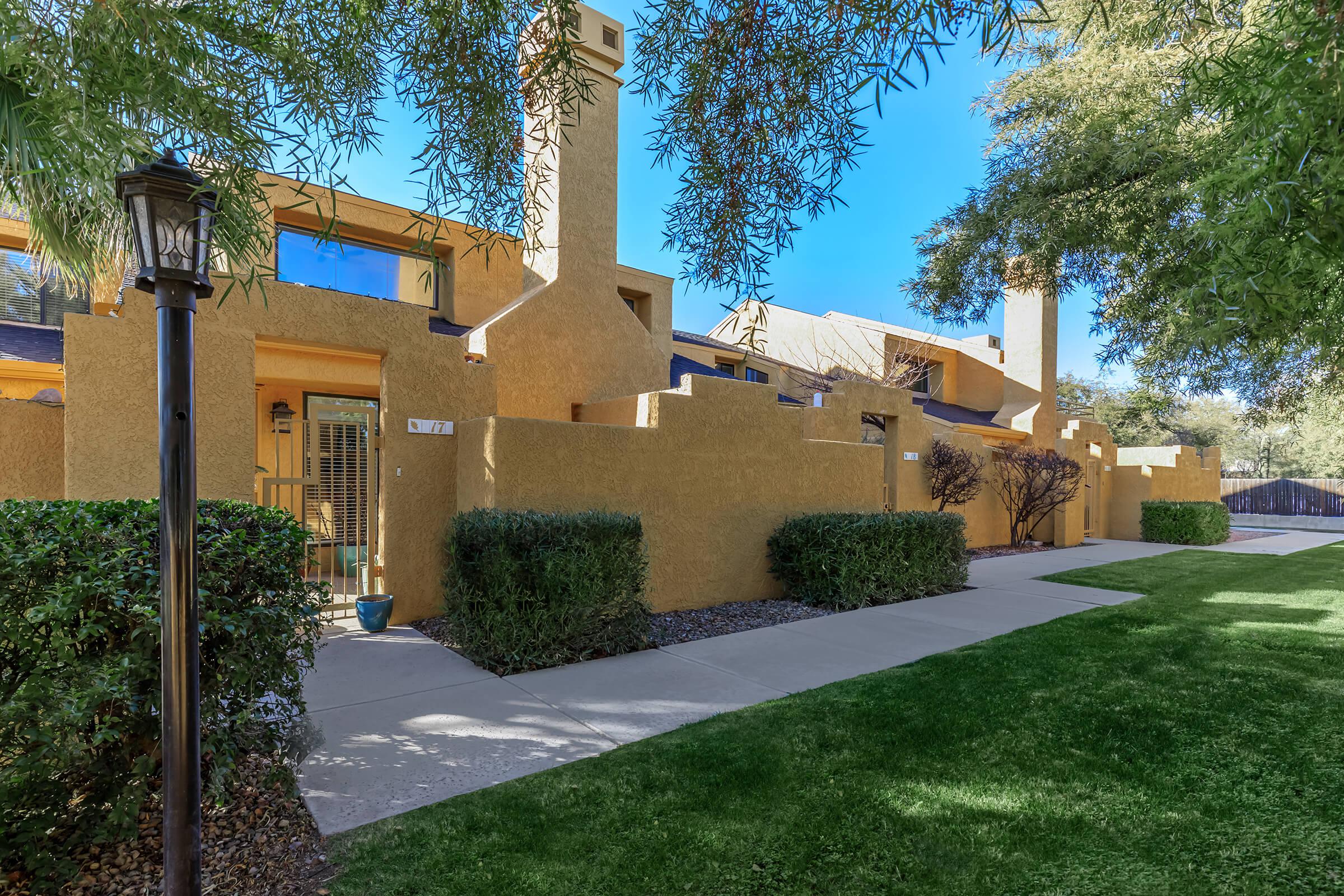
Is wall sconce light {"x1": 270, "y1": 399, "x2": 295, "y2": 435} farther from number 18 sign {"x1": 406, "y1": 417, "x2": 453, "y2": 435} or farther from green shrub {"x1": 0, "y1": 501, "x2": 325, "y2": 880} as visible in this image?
green shrub {"x1": 0, "y1": 501, "x2": 325, "y2": 880}

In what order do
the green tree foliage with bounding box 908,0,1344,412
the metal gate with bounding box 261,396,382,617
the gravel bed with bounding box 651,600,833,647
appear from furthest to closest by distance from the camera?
the metal gate with bounding box 261,396,382,617
the gravel bed with bounding box 651,600,833,647
the green tree foliage with bounding box 908,0,1344,412

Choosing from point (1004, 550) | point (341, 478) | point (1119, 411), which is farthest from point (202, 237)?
point (1119, 411)

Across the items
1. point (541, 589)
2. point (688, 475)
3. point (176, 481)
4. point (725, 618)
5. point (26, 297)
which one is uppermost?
point (26, 297)

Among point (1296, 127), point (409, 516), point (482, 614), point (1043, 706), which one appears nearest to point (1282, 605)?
point (1043, 706)

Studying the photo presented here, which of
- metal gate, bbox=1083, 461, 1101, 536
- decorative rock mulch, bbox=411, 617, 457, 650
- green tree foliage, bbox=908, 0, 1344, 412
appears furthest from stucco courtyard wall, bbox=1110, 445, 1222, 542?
decorative rock mulch, bbox=411, 617, 457, 650

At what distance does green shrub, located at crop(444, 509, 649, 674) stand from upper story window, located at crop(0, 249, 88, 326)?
8.91 meters

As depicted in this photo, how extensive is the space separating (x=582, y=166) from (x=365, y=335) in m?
4.16

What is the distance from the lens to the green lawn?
2.65 meters

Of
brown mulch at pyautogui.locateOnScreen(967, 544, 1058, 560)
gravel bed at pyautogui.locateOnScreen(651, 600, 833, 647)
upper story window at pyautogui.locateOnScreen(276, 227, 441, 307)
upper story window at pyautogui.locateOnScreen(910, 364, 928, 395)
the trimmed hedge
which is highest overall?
upper story window at pyautogui.locateOnScreen(276, 227, 441, 307)

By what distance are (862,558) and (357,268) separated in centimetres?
949

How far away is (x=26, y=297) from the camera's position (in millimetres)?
10312

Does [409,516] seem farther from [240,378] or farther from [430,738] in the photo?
[430,738]

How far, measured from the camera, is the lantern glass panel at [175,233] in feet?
7.63

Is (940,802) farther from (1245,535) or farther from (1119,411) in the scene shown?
(1119,411)
